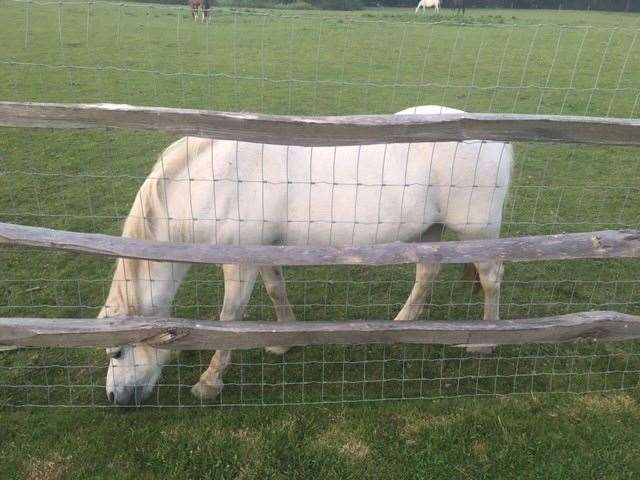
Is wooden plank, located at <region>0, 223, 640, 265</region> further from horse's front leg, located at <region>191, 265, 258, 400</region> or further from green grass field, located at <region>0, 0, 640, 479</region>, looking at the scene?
horse's front leg, located at <region>191, 265, 258, 400</region>

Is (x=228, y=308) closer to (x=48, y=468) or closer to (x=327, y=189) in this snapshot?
(x=327, y=189)

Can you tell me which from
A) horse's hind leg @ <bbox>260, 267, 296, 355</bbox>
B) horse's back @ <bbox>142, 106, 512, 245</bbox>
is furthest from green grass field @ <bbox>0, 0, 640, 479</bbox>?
horse's back @ <bbox>142, 106, 512, 245</bbox>

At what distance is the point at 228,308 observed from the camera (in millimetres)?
3365

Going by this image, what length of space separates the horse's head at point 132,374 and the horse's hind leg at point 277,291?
0.86 m

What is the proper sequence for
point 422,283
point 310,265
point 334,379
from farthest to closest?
1. point 422,283
2. point 334,379
3. point 310,265

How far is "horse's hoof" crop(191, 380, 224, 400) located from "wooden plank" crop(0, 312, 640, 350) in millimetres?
728

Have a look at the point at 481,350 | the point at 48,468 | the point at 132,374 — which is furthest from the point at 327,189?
the point at 48,468

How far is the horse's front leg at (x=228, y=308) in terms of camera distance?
3305 millimetres

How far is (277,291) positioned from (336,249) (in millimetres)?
1324

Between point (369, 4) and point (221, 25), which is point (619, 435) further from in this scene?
point (369, 4)

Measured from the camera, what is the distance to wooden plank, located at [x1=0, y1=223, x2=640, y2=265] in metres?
2.58

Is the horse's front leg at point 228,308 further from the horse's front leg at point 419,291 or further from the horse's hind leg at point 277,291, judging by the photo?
the horse's front leg at point 419,291

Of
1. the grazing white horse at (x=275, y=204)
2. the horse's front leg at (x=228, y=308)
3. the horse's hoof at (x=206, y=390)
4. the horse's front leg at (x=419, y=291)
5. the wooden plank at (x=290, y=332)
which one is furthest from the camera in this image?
the horse's front leg at (x=419, y=291)

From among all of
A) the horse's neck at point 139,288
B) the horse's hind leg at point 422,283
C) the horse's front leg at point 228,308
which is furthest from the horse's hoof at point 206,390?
the horse's hind leg at point 422,283
